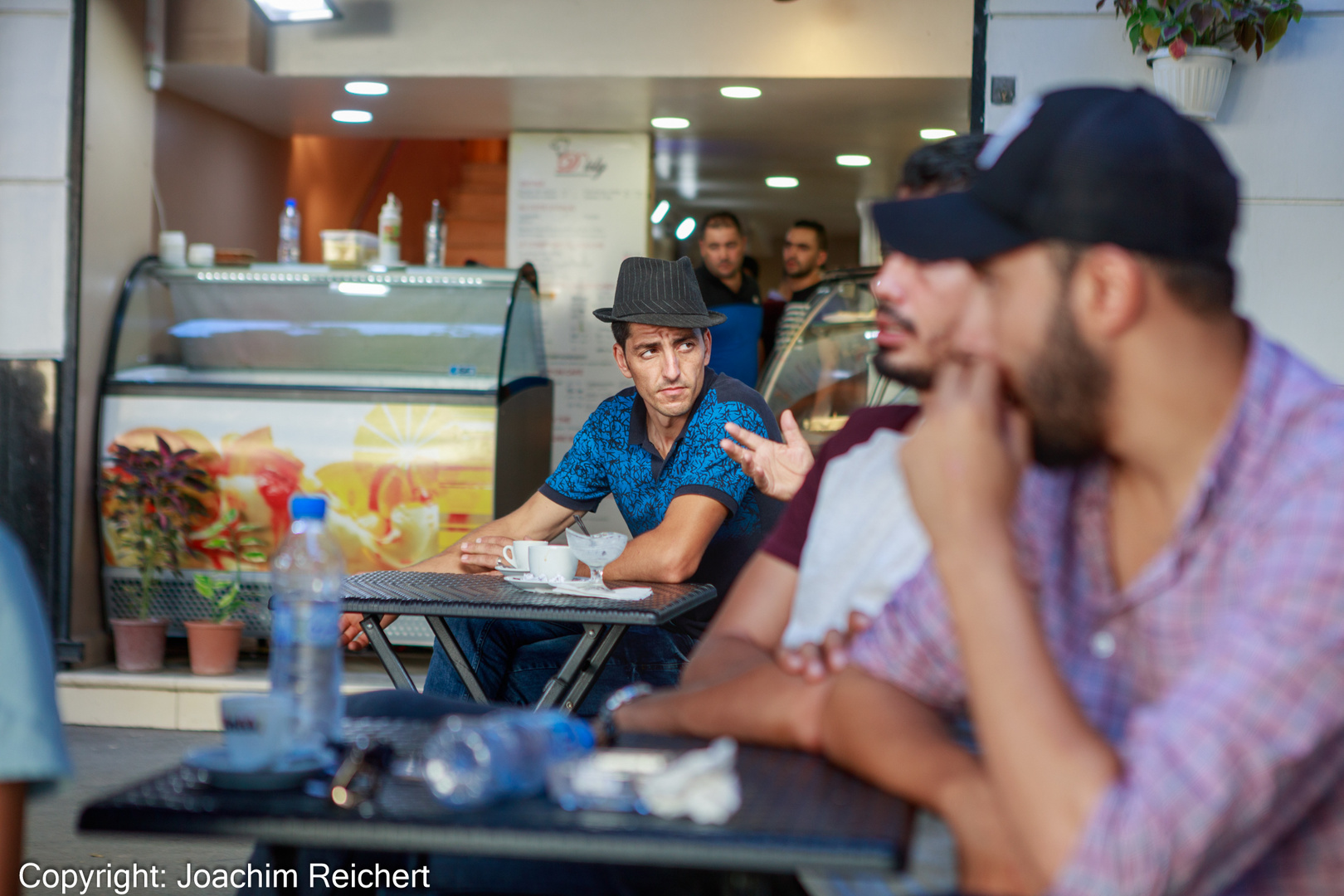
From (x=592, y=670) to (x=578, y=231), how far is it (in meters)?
4.86

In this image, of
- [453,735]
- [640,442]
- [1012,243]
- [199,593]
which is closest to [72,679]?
[199,593]

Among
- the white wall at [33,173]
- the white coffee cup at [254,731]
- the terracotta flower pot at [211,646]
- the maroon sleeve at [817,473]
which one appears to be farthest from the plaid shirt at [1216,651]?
the white wall at [33,173]

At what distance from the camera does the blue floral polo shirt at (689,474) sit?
2900mm

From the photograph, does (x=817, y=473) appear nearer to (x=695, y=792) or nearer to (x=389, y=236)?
(x=695, y=792)

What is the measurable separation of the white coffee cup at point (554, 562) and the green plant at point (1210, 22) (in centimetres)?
254

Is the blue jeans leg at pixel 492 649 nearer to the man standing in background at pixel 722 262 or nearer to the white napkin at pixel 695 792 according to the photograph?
the white napkin at pixel 695 792

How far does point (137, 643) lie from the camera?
4.95m

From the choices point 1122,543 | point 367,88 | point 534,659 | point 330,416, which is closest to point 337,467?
point 330,416

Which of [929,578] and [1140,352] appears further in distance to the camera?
[929,578]

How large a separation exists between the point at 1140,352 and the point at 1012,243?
0.14 metres

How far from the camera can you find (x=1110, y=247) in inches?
39.8

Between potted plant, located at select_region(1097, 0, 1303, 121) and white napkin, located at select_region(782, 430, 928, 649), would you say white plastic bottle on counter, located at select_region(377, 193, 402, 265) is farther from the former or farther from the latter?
white napkin, located at select_region(782, 430, 928, 649)

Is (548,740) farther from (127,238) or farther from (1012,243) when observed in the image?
(127,238)

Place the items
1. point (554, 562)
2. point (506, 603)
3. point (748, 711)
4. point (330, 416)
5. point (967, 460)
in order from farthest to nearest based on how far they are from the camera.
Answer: point (330, 416)
point (554, 562)
point (506, 603)
point (748, 711)
point (967, 460)
